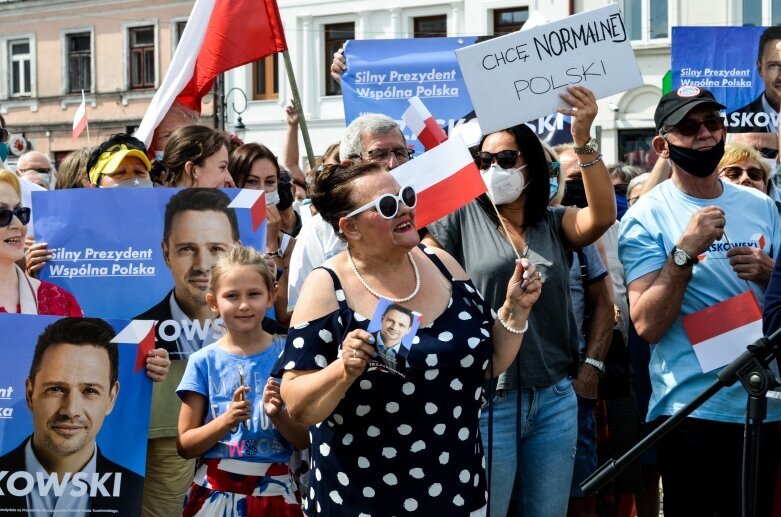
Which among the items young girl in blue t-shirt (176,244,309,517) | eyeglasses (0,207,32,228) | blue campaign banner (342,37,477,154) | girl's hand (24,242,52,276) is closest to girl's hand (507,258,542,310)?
young girl in blue t-shirt (176,244,309,517)

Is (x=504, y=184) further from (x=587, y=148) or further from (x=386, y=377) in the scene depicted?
(x=386, y=377)

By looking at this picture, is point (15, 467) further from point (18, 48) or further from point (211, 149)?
point (18, 48)

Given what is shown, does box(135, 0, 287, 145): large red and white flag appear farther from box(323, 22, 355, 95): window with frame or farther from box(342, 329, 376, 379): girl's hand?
box(323, 22, 355, 95): window with frame

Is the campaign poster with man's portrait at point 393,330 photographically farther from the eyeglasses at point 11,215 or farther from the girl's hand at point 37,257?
the girl's hand at point 37,257

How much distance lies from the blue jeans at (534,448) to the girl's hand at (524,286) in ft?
2.26

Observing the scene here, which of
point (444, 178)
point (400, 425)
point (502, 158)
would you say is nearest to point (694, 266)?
point (502, 158)

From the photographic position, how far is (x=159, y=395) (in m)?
4.44

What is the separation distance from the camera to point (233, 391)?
4020 millimetres

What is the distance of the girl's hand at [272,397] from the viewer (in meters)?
3.74

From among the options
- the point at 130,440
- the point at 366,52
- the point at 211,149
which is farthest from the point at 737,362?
the point at 366,52

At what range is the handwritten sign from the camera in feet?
12.5

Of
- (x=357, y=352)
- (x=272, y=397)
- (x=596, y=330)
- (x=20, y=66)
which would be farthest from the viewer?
(x=20, y=66)

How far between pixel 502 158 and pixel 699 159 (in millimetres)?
715

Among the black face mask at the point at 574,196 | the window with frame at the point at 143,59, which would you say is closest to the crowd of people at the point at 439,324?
the black face mask at the point at 574,196
